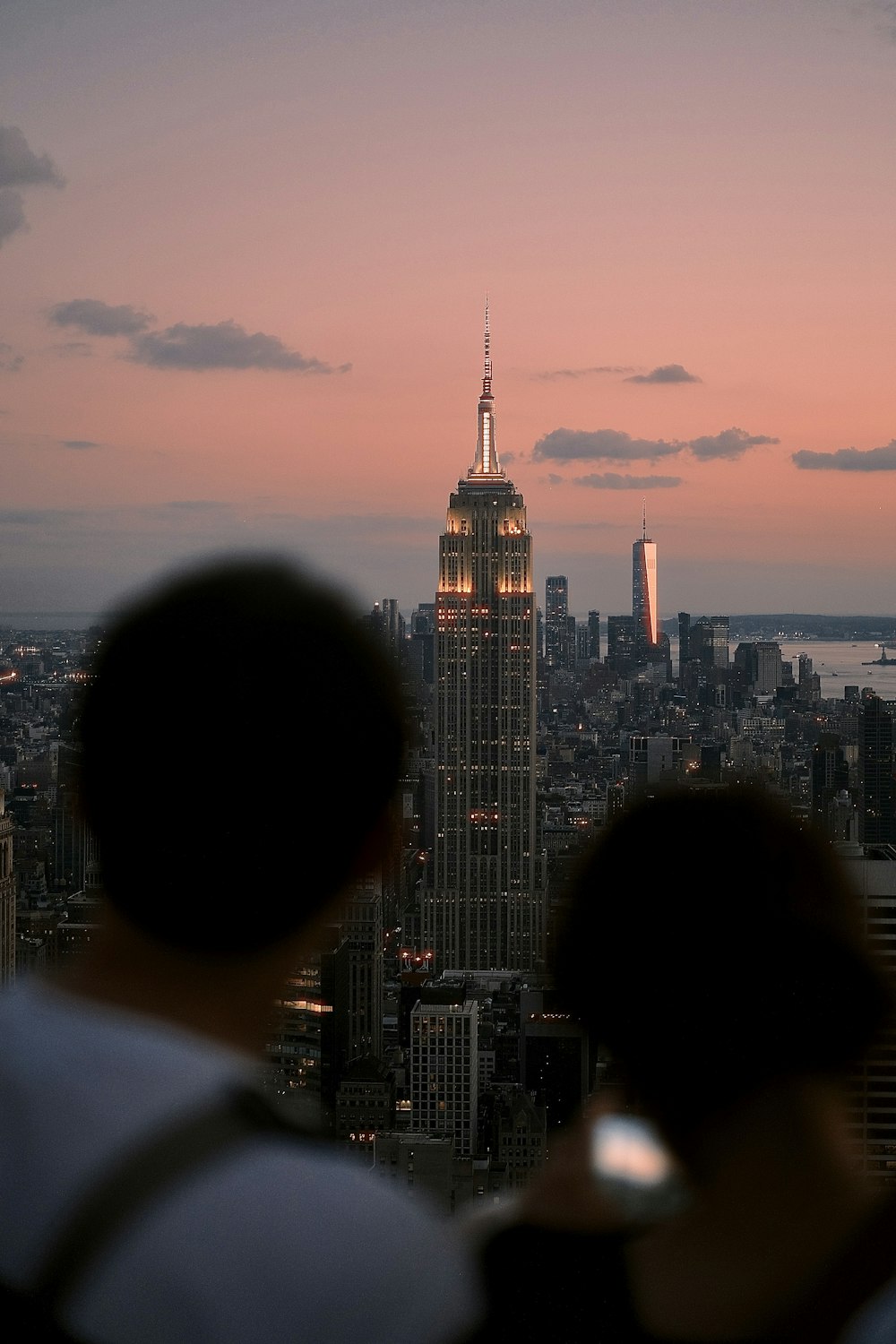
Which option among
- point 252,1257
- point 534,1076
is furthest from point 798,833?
point 534,1076

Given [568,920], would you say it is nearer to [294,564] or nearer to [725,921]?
[725,921]

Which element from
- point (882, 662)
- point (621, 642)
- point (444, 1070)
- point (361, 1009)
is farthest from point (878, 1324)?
point (621, 642)

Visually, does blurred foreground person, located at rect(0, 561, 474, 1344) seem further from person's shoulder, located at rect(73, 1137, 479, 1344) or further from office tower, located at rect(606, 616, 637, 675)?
office tower, located at rect(606, 616, 637, 675)

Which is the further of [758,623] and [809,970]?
[758,623]

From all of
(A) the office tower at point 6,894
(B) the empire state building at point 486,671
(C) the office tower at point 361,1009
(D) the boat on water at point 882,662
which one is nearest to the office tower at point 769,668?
(D) the boat on water at point 882,662

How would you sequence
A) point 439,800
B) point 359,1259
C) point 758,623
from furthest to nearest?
point 439,800 → point 758,623 → point 359,1259

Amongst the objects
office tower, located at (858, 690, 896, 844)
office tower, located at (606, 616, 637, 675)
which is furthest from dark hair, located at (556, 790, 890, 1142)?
office tower, located at (606, 616, 637, 675)
